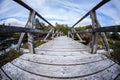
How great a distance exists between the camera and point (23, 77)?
1.15 m

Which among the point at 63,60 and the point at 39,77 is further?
the point at 63,60

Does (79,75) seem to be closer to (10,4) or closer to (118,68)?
(118,68)

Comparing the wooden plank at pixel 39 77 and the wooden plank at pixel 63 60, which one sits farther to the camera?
the wooden plank at pixel 63 60

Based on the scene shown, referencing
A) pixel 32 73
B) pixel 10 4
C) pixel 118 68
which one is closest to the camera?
pixel 32 73

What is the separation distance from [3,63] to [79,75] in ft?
3.23

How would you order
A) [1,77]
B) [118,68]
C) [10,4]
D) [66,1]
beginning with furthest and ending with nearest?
[66,1] → [10,4] → [118,68] → [1,77]

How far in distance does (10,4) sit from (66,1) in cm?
233

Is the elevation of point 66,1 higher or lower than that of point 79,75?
higher

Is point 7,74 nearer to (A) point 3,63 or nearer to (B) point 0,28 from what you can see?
(A) point 3,63

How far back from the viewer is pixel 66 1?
3797 mm

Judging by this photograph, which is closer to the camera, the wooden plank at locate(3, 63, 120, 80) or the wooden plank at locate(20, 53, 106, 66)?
the wooden plank at locate(3, 63, 120, 80)

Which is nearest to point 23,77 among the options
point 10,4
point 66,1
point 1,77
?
point 1,77

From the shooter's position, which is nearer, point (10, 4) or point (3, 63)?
point (3, 63)

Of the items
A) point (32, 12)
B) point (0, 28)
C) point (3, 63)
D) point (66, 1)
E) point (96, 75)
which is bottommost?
point (96, 75)
